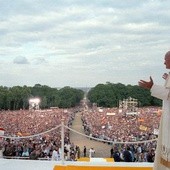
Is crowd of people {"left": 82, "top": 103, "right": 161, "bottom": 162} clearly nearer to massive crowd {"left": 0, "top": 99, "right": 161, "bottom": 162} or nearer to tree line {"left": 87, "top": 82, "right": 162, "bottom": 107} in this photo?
massive crowd {"left": 0, "top": 99, "right": 161, "bottom": 162}

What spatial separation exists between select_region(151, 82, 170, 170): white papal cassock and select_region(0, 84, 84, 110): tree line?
4205 inches

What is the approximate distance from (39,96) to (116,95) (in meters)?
28.1

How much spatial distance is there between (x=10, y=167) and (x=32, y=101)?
102 m

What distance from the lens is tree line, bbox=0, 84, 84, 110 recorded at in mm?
111438

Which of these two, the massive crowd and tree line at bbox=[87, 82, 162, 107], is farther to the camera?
tree line at bbox=[87, 82, 162, 107]

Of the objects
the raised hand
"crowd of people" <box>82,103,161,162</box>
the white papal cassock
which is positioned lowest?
"crowd of people" <box>82,103,161,162</box>

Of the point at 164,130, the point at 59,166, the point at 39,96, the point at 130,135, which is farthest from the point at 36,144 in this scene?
the point at 39,96

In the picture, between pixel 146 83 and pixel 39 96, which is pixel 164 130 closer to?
pixel 146 83

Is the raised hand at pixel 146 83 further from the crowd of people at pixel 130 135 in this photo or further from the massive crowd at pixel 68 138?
the massive crowd at pixel 68 138

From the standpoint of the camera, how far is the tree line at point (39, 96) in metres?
111

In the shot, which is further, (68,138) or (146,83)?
(68,138)

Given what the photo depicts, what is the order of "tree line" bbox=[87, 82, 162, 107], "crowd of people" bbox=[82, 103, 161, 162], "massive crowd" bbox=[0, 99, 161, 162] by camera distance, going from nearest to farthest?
1. "crowd of people" bbox=[82, 103, 161, 162]
2. "massive crowd" bbox=[0, 99, 161, 162]
3. "tree line" bbox=[87, 82, 162, 107]

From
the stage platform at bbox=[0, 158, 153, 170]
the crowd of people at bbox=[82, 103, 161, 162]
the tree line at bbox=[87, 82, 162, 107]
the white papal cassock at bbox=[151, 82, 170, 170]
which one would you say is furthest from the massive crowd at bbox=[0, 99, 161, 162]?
the tree line at bbox=[87, 82, 162, 107]

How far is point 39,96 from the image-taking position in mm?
A: 135375
